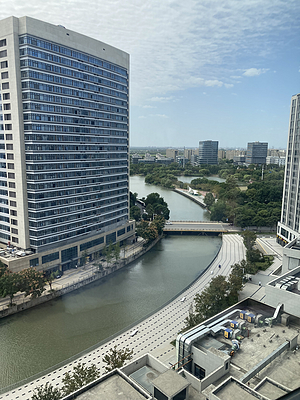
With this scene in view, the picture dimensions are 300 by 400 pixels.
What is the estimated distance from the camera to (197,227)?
16.1m

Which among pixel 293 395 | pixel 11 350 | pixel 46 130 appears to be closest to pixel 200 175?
pixel 46 130

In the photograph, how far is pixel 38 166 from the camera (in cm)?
872

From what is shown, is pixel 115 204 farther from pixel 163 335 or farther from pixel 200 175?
pixel 200 175

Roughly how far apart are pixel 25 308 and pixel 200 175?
110 ft

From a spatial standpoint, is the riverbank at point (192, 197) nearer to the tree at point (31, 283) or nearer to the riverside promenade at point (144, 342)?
the riverside promenade at point (144, 342)

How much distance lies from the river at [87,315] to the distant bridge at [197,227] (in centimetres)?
348

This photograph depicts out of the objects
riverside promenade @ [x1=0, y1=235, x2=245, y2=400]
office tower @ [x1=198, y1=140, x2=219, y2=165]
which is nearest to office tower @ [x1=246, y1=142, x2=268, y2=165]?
office tower @ [x1=198, y1=140, x2=219, y2=165]

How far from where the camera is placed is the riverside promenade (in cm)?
547

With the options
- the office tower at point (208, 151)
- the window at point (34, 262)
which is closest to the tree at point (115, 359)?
the window at point (34, 262)

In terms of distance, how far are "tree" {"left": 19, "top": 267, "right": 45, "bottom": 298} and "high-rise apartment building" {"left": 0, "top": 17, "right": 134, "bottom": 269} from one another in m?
0.78

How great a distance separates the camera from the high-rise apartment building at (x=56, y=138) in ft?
27.3

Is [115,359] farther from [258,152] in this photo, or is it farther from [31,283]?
[258,152]

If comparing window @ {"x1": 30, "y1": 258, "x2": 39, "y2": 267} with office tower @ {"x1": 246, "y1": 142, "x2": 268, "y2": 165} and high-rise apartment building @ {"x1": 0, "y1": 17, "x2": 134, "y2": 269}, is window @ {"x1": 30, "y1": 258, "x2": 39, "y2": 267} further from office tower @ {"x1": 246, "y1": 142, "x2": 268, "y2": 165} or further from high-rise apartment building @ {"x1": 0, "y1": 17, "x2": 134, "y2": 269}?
office tower @ {"x1": 246, "y1": 142, "x2": 268, "y2": 165}

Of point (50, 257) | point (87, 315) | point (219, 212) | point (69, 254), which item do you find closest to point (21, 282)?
point (50, 257)
